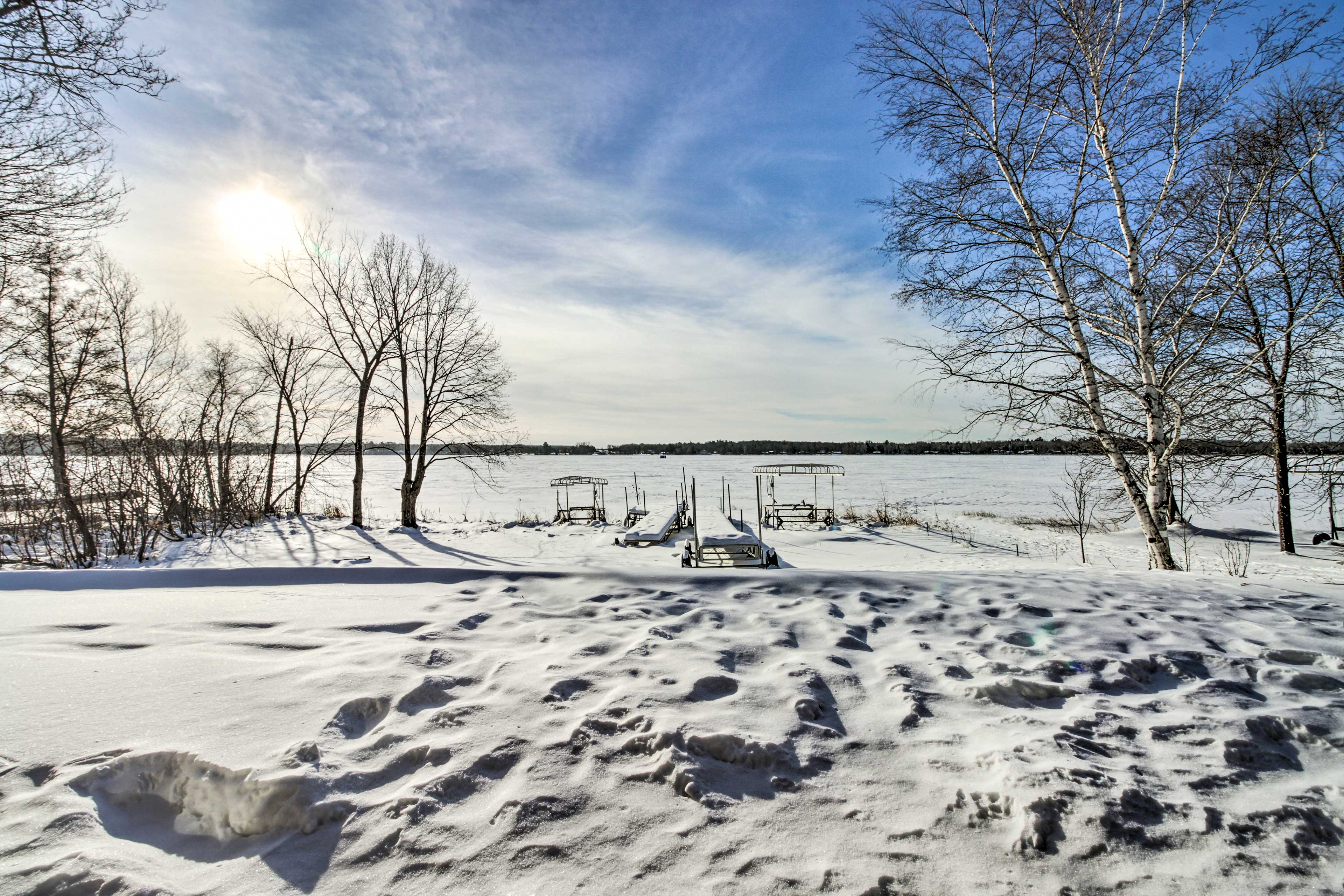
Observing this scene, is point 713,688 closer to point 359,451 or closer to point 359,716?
point 359,716

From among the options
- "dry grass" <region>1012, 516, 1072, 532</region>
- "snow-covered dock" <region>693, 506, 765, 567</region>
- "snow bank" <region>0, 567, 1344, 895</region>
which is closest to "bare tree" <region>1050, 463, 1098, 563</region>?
"dry grass" <region>1012, 516, 1072, 532</region>

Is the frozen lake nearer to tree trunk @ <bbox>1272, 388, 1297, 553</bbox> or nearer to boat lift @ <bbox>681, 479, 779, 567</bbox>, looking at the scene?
tree trunk @ <bbox>1272, 388, 1297, 553</bbox>

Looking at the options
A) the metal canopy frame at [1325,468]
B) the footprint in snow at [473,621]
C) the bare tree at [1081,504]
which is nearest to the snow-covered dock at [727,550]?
the bare tree at [1081,504]

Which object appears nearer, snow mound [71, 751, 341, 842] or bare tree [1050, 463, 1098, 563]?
snow mound [71, 751, 341, 842]

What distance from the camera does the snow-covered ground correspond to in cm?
159

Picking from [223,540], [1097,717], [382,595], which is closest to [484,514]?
[223,540]

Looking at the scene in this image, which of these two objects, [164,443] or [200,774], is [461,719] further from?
[164,443]

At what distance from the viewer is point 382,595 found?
13.4ft

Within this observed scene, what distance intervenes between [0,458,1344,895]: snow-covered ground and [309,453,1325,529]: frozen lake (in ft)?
60.9

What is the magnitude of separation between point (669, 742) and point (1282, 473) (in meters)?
15.6

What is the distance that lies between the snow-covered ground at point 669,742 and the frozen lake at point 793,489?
18560 millimetres

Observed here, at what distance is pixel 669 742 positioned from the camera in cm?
215

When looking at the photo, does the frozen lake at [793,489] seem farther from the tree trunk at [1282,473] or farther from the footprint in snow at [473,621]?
the footprint in snow at [473,621]

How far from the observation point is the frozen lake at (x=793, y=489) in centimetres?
2302
